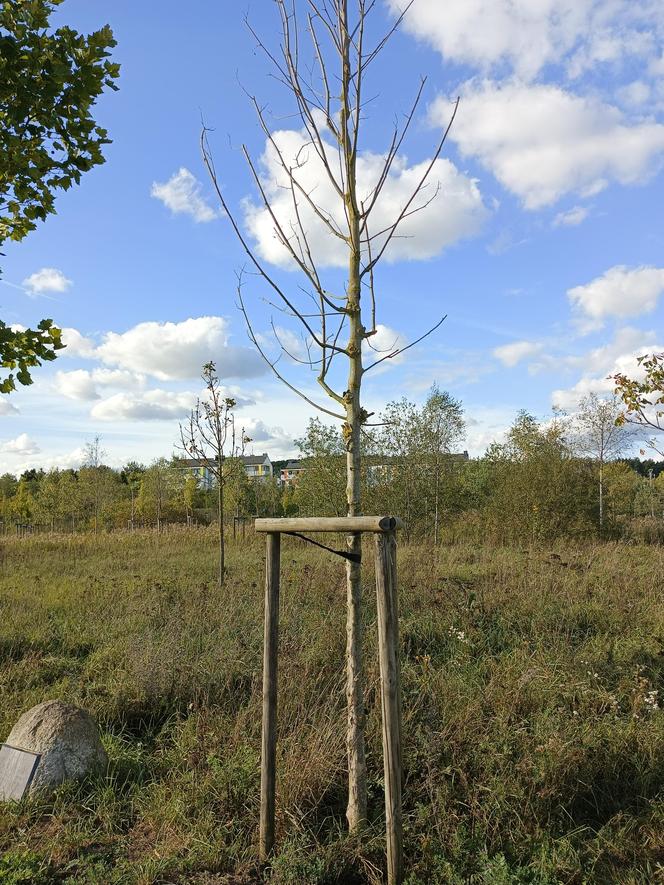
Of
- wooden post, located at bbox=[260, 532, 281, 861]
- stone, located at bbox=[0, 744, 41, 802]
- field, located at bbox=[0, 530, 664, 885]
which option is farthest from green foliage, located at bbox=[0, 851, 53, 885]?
wooden post, located at bbox=[260, 532, 281, 861]

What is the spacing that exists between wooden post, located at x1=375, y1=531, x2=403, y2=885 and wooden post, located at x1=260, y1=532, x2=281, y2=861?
2.00 feet

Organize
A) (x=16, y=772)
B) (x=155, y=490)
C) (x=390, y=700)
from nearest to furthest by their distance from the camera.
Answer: (x=390, y=700)
(x=16, y=772)
(x=155, y=490)

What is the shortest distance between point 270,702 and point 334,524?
1.10 metres

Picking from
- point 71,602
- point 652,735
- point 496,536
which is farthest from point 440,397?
point 652,735

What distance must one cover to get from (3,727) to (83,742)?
1.11 m

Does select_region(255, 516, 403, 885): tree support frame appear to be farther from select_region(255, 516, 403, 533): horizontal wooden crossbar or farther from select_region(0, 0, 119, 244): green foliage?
Answer: select_region(0, 0, 119, 244): green foliage

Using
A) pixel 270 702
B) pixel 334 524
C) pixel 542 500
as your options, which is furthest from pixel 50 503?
pixel 334 524

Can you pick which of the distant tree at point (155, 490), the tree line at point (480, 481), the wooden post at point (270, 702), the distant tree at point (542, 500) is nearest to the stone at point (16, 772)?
the wooden post at point (270, 702)

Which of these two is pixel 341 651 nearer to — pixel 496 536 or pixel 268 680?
pixel 268 680

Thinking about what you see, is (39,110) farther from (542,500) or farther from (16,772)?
(542,500)

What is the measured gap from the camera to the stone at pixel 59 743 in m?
3.60

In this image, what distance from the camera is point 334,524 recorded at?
8.92ft

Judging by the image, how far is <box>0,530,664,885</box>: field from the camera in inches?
115

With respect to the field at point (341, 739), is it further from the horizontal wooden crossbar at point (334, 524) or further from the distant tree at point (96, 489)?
the distant tree at point (96, 489)
